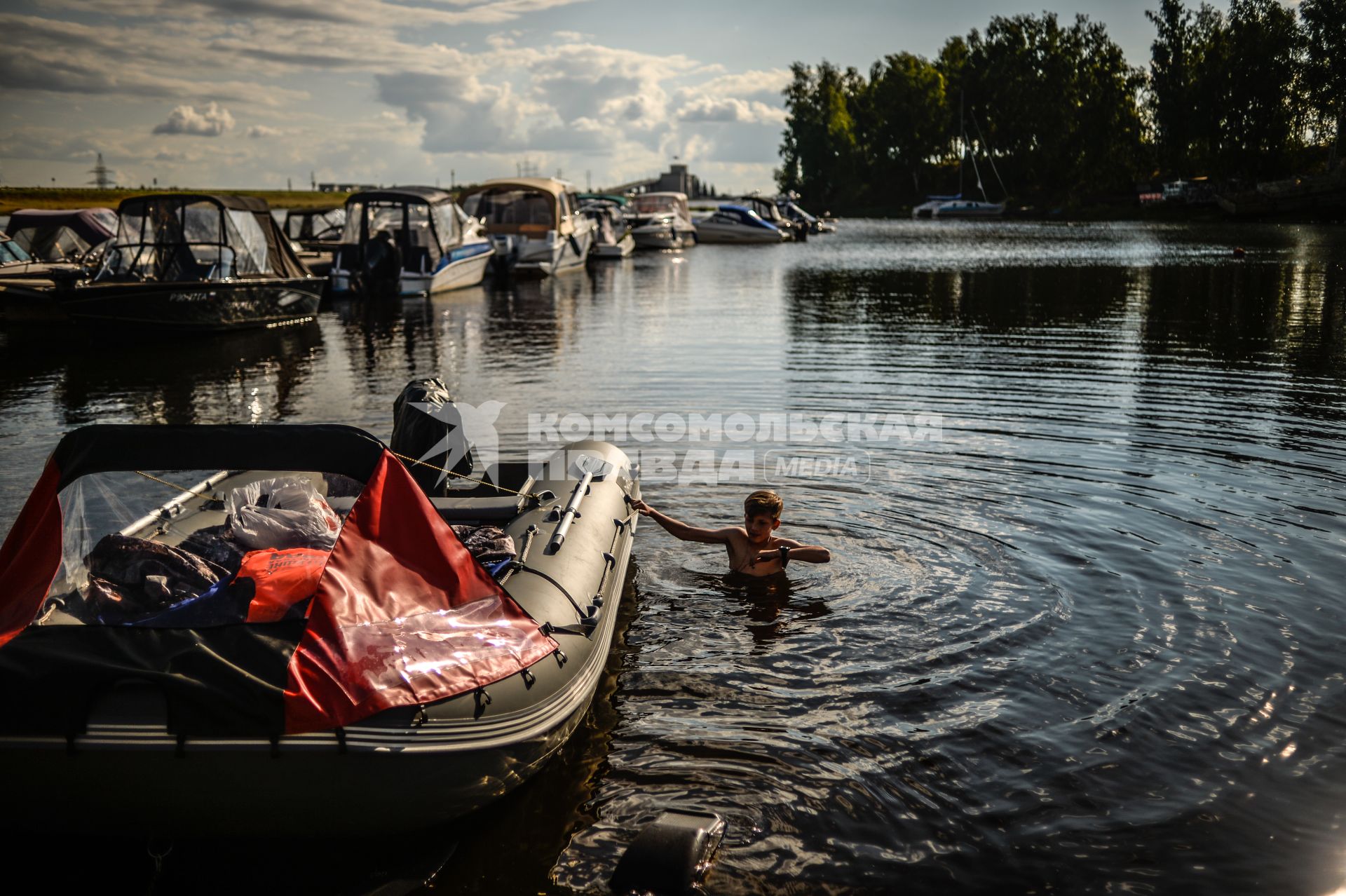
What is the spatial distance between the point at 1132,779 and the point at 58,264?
2696 cm

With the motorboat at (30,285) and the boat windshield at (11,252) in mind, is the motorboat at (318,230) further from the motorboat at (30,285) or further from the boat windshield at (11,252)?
the motorboat at (30,285)

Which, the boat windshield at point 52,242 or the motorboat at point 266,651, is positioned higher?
the boat windshield at point 52,242

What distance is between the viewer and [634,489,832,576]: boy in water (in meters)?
7.25

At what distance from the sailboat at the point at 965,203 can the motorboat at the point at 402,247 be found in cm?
7898

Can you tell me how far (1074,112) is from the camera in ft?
323

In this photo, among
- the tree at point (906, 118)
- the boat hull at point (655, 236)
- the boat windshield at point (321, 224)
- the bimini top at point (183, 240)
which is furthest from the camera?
the tree at point (906, 118)

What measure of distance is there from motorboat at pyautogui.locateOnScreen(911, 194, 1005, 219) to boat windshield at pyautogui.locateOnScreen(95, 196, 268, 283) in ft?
288

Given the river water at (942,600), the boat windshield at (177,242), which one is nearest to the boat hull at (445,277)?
the boat windshield at (177,242)

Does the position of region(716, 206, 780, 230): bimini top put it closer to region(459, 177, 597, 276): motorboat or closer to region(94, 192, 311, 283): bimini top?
region(459, 177, 597, 276): motorboat

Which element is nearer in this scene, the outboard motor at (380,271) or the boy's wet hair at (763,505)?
the boy's wet hair at (763,505)

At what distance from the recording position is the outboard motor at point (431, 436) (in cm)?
732

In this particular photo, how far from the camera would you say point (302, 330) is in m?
22.6

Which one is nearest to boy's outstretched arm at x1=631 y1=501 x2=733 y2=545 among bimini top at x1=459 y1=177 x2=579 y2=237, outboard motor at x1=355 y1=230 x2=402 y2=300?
outboard motor at x1=355 y1=230 x2=402 y2=300

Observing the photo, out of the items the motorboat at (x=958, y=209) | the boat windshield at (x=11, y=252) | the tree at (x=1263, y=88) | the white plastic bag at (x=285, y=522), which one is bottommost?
the white plastic bag at (x=285, y=522)
